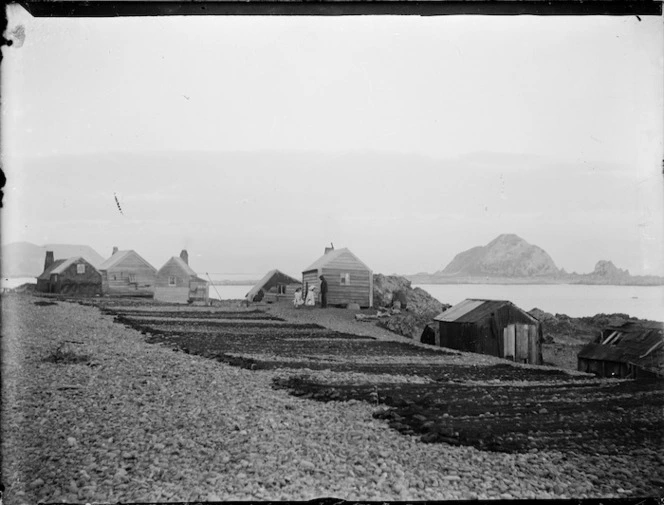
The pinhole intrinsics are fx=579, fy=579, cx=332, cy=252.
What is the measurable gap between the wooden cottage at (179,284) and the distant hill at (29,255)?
53 centimetres

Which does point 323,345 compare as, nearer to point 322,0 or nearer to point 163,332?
point 163,332

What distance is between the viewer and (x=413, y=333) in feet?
13.5

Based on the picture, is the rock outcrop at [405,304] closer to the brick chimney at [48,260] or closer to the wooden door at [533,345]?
the wooden door at [533,345]

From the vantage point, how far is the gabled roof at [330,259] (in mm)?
4055

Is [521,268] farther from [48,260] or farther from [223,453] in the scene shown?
[48,260]

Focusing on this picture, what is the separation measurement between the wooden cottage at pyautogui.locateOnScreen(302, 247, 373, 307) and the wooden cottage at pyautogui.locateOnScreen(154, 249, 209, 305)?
2.46ft

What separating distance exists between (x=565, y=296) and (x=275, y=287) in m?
2.02

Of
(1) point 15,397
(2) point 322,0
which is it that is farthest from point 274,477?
(2) point 322,0

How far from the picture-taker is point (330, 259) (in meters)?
4.12

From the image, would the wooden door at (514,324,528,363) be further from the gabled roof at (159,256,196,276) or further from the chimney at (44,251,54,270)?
the chimney at (44,251,54,270)

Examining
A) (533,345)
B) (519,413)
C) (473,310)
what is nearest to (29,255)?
(473,310)

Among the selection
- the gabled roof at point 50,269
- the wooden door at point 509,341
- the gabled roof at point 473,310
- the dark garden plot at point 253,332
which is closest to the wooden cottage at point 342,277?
the dark garden plot at point 253,332

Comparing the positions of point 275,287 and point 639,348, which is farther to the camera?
point 275,287

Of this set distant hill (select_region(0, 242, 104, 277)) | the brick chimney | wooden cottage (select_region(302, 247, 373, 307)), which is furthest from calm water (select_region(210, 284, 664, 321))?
the brick chimney
